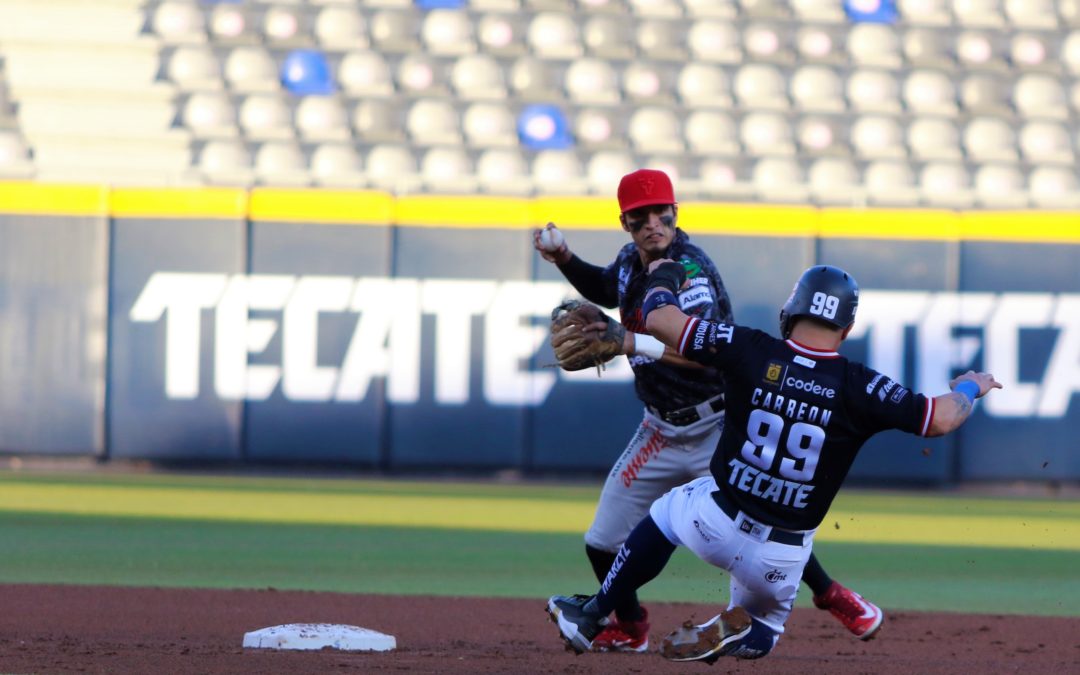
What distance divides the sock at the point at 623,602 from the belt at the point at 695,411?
20.9 inches

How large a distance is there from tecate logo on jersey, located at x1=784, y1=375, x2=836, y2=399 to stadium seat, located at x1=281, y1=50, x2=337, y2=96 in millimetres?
10901

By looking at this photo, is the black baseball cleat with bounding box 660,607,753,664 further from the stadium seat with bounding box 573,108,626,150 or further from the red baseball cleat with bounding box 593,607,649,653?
the stadium seat with bounding box 573,108,626,150

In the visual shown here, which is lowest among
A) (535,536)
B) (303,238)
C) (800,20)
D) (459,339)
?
(535,536)

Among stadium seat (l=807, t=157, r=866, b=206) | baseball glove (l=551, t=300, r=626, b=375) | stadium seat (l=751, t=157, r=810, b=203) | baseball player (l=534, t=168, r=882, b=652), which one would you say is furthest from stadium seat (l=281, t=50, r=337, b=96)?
baseball glove (l=551, t=300, r=626, b=375)

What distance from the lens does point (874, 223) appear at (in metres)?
11.9

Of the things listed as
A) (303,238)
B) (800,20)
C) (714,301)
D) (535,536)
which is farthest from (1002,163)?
(714,301)

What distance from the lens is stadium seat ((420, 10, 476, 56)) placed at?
14.9 meters

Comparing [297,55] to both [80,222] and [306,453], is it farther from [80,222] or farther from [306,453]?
[306,453]

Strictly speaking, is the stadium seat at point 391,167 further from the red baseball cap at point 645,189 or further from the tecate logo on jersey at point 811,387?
the tecate logo on jersey at point 811,387

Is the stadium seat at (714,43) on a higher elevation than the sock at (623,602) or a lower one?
higher

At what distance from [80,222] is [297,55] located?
12.1ft

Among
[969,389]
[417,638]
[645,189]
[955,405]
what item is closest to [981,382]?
[969,389]

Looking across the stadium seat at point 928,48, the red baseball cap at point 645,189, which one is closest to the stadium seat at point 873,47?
the stadium seat at point 928,48

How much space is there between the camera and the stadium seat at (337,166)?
13.6m
